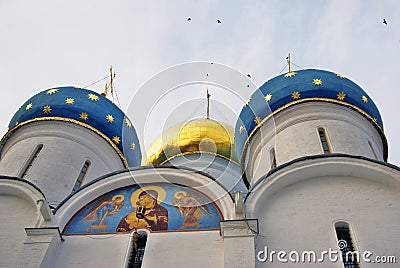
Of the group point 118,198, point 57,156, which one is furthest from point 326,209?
point 57,156

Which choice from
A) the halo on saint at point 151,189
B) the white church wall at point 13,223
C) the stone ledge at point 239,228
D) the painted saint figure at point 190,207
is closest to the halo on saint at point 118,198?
the halo on saint at point 151,189

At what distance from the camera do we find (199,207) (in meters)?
7.96

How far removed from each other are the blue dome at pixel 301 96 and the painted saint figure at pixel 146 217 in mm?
3300

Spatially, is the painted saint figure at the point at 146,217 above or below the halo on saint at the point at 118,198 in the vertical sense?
below

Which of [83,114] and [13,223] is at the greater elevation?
[83,114]

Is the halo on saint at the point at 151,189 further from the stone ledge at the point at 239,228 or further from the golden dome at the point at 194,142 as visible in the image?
the golden dome at the point at 194,142

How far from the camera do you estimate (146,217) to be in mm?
7852

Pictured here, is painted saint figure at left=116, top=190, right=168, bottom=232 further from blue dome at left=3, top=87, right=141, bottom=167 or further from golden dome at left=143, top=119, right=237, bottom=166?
golden dome at left=143, top=119, right=237, bottom=166

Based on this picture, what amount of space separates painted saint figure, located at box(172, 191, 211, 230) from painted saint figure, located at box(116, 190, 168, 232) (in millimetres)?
256

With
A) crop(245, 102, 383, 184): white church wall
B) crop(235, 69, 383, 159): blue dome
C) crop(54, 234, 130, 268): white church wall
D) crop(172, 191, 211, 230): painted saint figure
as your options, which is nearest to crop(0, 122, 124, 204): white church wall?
crop(54, 234, 130, 268): white church wall

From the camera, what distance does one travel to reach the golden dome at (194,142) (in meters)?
14.0

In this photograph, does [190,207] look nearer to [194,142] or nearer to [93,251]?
[93,251]

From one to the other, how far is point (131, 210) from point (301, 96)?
428 cm

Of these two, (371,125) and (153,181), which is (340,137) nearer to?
(371,125)
